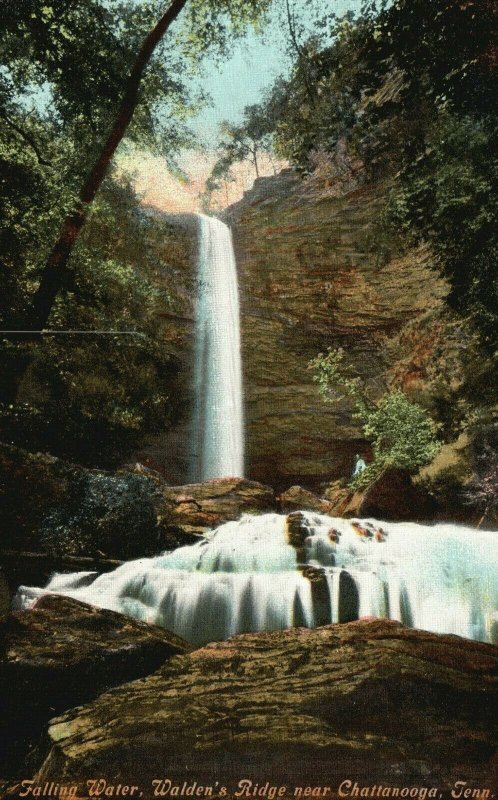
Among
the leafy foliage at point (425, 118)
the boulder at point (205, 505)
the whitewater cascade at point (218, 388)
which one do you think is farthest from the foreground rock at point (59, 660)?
the whitewater cascade at point (218, 388)

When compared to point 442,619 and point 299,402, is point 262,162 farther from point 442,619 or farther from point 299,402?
point 442,619

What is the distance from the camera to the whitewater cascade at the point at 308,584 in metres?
5.72

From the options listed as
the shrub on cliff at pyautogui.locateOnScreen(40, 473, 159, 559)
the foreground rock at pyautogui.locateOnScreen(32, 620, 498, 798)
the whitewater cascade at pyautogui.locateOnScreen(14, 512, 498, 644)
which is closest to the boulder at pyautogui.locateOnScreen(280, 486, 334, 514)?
the whitewater cascade at pyautogui.locateOnScreen(14, 512, 498, 644)

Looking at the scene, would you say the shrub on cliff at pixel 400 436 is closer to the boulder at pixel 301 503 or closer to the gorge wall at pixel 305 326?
the boulder at pixel 301 503

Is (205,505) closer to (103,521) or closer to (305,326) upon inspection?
(103,521)

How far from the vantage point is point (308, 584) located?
6059 mm

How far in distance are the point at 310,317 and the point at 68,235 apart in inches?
476

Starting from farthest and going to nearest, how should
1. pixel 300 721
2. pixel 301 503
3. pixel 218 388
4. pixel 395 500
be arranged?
pixel 218 388
pixel 301 503
pixel 395 500
pixel 300 721

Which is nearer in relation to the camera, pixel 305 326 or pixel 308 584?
pixel 308 584

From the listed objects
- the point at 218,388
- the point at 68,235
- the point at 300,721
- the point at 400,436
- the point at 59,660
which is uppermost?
the point at 218,388

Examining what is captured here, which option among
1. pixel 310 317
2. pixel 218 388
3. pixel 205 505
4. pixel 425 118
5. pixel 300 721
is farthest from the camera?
pixel 218 388

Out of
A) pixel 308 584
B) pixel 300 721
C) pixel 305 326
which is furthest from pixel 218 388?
pixel 300 721

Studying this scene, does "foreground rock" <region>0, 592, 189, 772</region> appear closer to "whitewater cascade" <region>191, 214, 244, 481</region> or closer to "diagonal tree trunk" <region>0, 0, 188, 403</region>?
"diagonal tree trunk" <region>0, 0, 188, 403</region>

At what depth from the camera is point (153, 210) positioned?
23109 millimetres
